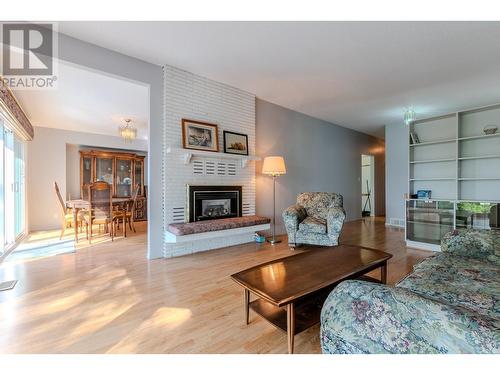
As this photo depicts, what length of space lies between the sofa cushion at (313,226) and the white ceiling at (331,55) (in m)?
2.12

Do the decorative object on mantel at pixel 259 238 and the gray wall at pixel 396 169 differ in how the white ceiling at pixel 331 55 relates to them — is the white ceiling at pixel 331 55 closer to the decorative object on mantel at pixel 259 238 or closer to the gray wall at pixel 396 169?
the gray wall at pixel 396 169

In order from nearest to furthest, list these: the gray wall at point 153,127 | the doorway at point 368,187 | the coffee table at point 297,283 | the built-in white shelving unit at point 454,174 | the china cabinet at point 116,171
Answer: the coffee table at point 297,283 → the gray wall at point 153,127 → the built-in white shelving unit at point 454,174 → the china cabinet at point 116,171 → the doorway at point 368,187

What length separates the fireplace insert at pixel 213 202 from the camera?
3.39 m

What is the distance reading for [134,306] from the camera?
1875mm

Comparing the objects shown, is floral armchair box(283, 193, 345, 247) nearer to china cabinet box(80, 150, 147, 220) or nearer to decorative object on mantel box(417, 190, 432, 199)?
decorative object on mantel box(417, 190, 432, 199)

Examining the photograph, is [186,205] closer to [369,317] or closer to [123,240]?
[123,240]

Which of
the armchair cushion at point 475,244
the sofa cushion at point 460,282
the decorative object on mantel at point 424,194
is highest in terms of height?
the decorative object on mantel at point 424,194

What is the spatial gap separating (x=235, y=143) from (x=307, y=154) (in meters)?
2.04

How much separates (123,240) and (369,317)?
4242 millimetres

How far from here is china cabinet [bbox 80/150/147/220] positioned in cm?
586

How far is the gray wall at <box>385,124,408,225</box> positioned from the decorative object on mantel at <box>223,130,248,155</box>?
3896 mm

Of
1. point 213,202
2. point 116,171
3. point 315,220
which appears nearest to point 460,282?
point 315,220

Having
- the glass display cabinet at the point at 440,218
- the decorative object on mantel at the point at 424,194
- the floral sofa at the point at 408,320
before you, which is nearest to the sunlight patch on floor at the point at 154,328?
the floral sofa at the point at 408,320

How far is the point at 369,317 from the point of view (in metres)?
0.80
